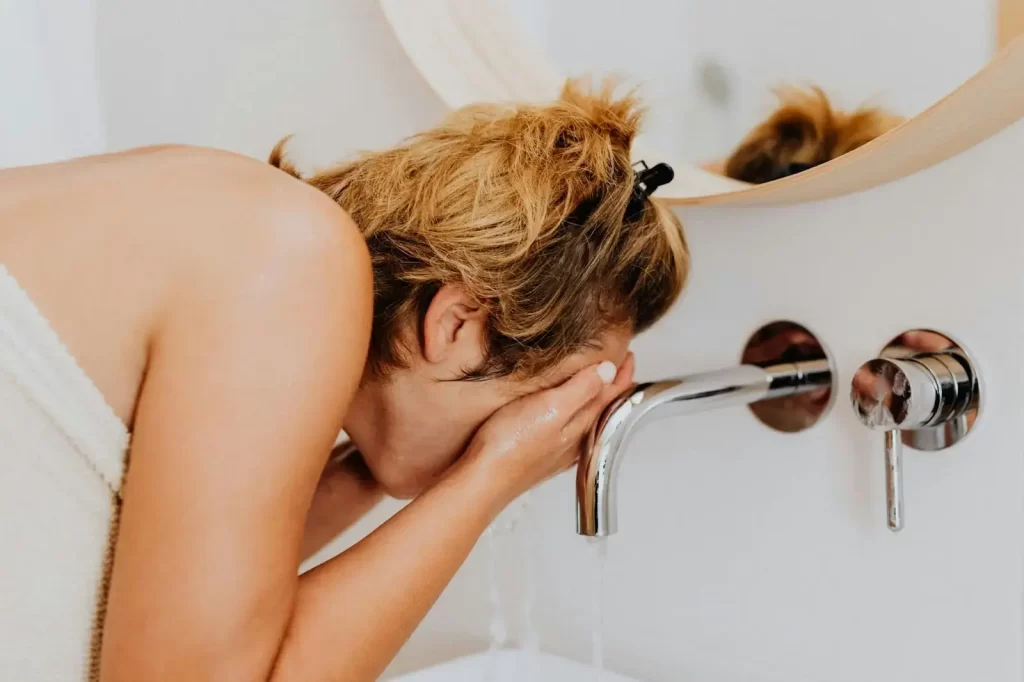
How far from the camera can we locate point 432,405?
2.50 ft

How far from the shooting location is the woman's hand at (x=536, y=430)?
738 millimetres

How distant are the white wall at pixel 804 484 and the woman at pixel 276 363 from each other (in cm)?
13

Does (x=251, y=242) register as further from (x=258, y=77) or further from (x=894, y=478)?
(x=258, y=77)

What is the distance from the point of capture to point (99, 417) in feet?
2.06

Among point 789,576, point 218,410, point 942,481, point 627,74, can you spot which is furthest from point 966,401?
point 218,410

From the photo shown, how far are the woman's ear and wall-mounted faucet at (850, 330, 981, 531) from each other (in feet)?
0.88

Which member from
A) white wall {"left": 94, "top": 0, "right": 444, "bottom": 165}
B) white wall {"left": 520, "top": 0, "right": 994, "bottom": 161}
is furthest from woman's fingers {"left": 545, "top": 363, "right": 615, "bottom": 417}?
white wall {"left": 94, "top": 0, "right": 444, "bottom": 165}

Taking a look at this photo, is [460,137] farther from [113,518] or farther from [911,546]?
[911,546]

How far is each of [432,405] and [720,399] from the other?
8.4 inches

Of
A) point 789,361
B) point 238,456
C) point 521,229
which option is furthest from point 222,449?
point 789,361

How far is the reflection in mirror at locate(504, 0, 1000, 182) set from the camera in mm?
725

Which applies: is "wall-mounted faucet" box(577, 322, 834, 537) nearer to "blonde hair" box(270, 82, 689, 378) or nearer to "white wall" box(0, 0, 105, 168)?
"blonde hair" box(270, 82, 689, 378)

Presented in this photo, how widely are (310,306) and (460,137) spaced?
211 millimetres

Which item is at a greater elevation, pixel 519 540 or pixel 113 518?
pixel 113 518
